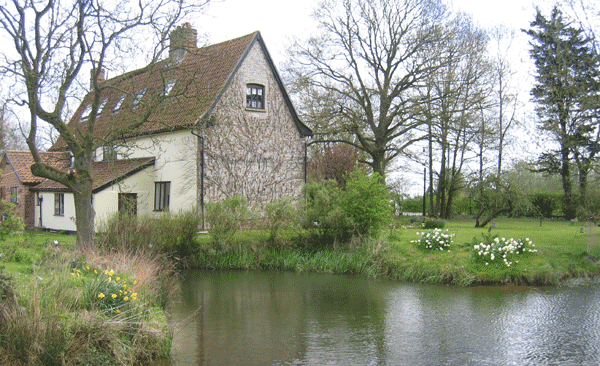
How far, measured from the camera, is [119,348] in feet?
24.3

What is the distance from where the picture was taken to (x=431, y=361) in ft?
27.5

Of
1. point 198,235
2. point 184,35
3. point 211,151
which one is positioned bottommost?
point 198,235

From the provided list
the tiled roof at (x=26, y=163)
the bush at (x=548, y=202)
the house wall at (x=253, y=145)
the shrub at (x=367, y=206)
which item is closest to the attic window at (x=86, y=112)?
the tiled roof at (x=26, y=163)

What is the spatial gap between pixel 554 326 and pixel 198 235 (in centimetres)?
1245

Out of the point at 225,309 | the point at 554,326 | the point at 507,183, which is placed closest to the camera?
the point at 554,326

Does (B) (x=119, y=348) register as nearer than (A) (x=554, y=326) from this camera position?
Yes

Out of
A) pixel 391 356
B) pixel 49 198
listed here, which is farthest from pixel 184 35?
pixel 49 198

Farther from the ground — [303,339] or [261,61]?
[261,61]

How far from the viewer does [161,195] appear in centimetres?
2373

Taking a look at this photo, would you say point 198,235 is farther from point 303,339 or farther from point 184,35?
point 303,339

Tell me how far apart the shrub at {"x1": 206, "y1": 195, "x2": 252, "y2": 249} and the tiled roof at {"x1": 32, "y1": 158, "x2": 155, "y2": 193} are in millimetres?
5253

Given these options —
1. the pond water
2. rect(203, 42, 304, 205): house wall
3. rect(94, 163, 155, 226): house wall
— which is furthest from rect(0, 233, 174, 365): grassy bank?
rect(203, 42, 304, 205): house wall

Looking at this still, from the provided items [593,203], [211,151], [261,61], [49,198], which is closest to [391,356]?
[593,203]

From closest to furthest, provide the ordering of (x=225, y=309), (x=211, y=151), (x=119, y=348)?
(x=119, y=348) < (x=225, y=309) < (x=211, y=151)
